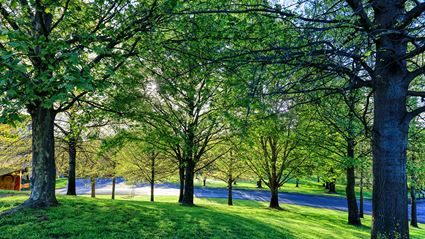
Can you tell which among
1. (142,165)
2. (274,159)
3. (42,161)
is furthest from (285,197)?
(42,161)

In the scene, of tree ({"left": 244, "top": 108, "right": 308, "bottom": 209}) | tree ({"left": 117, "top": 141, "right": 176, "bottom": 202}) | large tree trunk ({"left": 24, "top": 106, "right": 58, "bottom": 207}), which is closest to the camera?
large tree trunk ({"left": 24, "top": 106, "right": 58, "bottom": 207})

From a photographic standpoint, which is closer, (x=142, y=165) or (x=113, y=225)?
(x=113, y=225)

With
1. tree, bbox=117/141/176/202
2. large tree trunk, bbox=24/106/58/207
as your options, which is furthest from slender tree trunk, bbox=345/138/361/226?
large tree trunk, bbox=24/106/58/207

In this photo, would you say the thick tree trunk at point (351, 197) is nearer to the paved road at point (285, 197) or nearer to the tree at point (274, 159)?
the tree at point (274, 159)

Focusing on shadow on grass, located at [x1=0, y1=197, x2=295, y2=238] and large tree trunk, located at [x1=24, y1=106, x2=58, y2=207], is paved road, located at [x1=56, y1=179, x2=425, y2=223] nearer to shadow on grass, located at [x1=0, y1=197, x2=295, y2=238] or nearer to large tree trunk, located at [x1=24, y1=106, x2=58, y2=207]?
large tree trunk, located at [x1=24, y1=106, x2=58, y2=207]

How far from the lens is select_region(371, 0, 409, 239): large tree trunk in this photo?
456cm

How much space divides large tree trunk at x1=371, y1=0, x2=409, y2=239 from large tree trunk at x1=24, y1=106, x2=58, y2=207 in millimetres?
8338

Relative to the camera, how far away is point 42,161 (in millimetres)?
7668

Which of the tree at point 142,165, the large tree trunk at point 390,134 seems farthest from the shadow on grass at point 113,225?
the tree at point 142,165

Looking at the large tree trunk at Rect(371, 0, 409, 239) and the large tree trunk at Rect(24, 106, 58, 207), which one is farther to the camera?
the large tree trunk at Rect(24, 106, 58, 207)

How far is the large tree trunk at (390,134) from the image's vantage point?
4.56 m

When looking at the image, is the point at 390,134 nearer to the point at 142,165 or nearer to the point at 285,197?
the point at 142,165

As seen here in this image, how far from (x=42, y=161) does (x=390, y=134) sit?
8691 mm

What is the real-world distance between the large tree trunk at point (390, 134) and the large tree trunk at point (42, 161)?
834 cm
